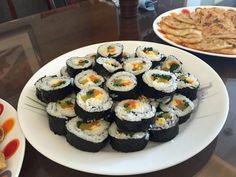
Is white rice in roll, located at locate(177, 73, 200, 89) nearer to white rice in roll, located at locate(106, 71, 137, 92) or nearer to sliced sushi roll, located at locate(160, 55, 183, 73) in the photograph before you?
sliced sushi roll, located at locate(160, 55, 183, 73)

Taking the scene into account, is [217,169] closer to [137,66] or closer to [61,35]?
[137,66]

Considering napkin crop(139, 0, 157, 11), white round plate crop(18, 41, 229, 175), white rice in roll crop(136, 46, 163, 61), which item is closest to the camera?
white round plate crop(18, 41, 229, 175)

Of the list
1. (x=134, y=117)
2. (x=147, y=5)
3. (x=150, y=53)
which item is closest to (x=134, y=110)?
(x=134, y=117)

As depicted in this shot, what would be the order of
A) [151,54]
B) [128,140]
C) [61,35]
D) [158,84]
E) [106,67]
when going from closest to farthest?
1. [128,140]
2. [158,84]
3. [106,67]
4. [151,54]
5. [61,35]

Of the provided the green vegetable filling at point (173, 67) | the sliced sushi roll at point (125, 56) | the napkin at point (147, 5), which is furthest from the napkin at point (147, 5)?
the green vegetable filling at point (173, 67)

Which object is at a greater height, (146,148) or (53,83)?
(53,83)

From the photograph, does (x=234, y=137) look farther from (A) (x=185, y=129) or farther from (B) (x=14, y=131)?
(B) (x=14, y=131)

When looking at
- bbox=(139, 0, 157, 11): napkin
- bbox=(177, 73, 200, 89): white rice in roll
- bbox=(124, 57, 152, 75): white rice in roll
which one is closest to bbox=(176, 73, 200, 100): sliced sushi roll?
bbox=(177, 73, 200, 89): white rice in roll
